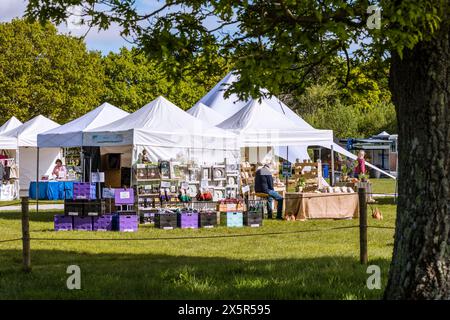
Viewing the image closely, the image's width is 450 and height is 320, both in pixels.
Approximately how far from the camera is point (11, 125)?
36.6 metres

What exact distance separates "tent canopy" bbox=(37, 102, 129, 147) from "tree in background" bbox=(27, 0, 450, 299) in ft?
47.7

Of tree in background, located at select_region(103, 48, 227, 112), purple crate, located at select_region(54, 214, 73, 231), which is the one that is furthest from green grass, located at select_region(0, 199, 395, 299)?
tree in background, located at select_region(103, 48, 227, 112)

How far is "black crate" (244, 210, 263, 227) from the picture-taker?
19.3m

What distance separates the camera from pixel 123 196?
19.7 m

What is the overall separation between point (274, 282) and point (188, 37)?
3.53m

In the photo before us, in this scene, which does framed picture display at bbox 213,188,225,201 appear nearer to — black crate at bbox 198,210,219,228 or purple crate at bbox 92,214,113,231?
black crate at bbox 198,210,219,228

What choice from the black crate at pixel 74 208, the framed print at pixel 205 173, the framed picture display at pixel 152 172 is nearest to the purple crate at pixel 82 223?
the black crate at pixel 74 208

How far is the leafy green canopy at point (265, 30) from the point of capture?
20.5ft

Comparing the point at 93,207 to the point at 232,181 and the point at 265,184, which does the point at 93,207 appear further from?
the point at 265,184

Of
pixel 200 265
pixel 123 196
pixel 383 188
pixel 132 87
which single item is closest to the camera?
pixel 200 265

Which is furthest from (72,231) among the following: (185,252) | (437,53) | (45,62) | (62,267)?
(45,62)

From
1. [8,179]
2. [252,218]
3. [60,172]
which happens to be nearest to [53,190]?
[60,172]

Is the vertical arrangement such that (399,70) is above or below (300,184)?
above

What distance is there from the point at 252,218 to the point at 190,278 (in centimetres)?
955
